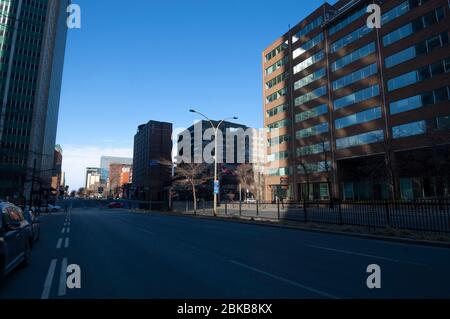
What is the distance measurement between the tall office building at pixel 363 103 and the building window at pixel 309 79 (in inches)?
7.2

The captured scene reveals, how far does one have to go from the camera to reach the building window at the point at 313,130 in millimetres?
54241

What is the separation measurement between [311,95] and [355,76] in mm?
10224

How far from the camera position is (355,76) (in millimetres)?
48406

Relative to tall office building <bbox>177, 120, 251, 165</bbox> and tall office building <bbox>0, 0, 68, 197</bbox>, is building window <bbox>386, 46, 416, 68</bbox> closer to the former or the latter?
tall office building <bbox>177, 120, 251, 165</bbox>

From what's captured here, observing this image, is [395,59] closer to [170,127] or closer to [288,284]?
[288,284]

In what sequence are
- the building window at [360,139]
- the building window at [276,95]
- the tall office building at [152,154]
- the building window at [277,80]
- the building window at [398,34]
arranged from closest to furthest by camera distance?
the building window at [398,34], the building window at [360,139], the building window at [277,80], the building window at [276,95], the tall office building at [152,154]

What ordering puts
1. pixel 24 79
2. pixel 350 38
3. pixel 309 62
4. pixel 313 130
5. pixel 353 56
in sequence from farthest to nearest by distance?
pixel 24 79
pixel 309 62
pixel 313 130
pixel 350 38
pixel 353 56

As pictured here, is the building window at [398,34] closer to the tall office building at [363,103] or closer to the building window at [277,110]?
the tall office building at [363,103]

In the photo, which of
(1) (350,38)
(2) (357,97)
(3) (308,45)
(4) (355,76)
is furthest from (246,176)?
(1) (350,38)

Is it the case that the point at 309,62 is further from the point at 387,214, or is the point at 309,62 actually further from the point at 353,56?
the point at 387,214

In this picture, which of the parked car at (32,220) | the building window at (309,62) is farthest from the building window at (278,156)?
the parked car at (32,220)

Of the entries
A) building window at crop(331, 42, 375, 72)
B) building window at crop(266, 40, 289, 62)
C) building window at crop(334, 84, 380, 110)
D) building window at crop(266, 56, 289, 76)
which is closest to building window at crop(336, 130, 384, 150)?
building window at crop(334, 84, 380, 110)
